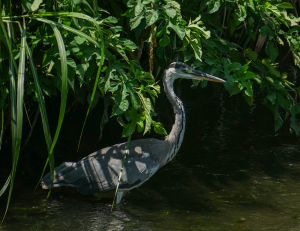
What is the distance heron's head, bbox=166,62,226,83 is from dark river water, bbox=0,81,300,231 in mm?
1009

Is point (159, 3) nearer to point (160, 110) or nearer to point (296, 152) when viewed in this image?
point (296, 152)

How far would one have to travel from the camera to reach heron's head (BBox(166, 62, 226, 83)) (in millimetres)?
4359

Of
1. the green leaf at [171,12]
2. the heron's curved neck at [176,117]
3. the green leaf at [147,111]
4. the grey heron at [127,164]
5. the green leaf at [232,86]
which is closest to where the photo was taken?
the green leaf at [147,111]

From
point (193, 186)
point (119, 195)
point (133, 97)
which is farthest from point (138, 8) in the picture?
point (193, 186)

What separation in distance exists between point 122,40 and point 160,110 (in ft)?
12.0

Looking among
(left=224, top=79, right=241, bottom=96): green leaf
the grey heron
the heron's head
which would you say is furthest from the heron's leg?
(left=224, top=79, right=241, bottom=96): green leaf

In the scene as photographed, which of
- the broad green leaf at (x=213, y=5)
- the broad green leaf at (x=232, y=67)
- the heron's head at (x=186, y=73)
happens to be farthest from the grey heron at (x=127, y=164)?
the broad green leaf at (x=213, y=5)

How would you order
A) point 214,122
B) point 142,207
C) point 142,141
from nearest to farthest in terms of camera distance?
point 142,207 → point 142,141 → point 214,122

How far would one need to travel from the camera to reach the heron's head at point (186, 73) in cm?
436

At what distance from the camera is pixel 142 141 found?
456 centimetres

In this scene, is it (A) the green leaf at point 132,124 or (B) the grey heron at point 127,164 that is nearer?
(A) the green leaf at point 132,124

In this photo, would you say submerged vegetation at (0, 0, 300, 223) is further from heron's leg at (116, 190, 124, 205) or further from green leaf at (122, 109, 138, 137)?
heron's leg at (116, 190, 124, 205)

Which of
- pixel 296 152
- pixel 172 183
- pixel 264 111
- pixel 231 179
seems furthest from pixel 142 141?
pixel 264 111

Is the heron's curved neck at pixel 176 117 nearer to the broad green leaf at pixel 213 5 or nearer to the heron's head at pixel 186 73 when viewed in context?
the heron's head at pixel 186 73
